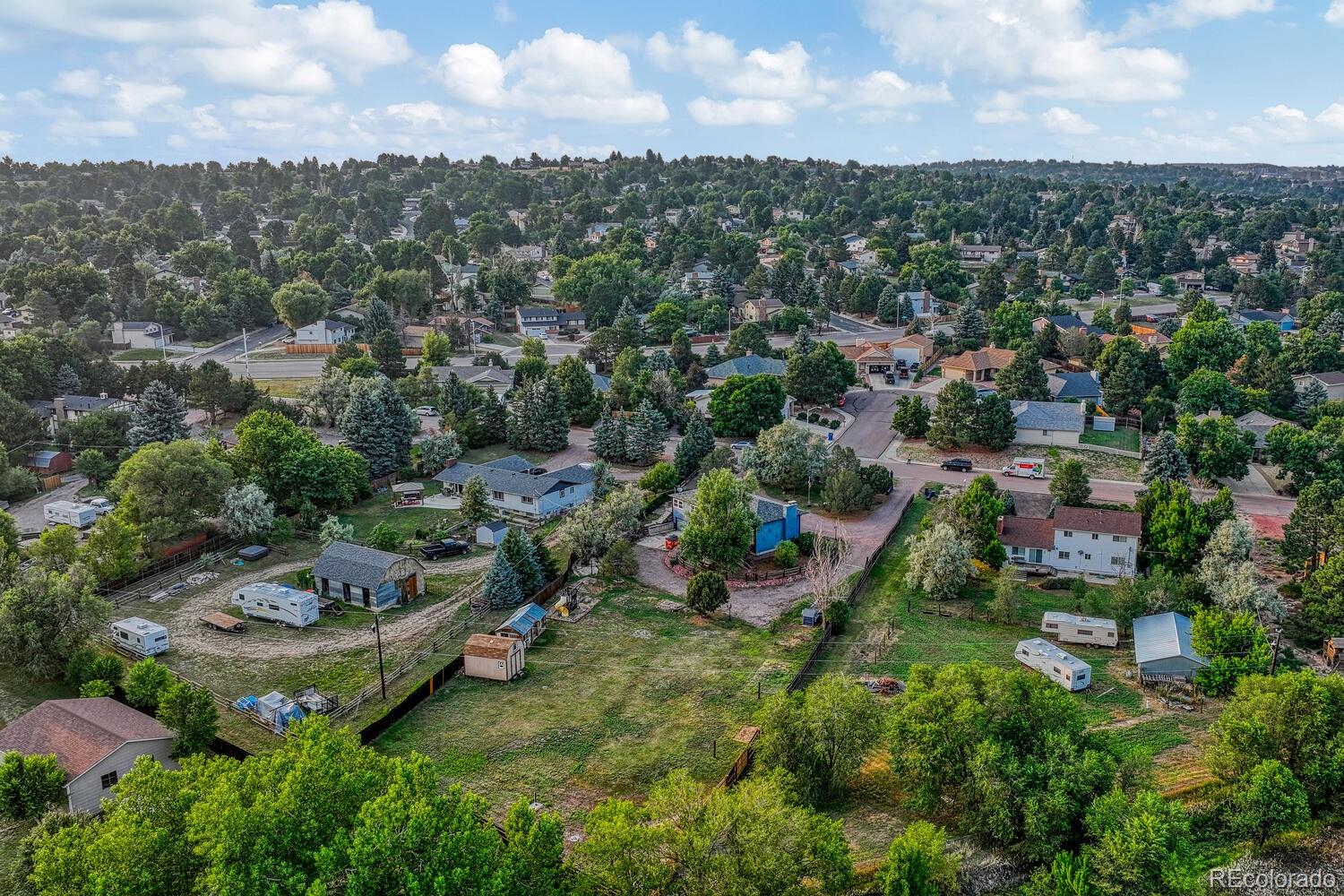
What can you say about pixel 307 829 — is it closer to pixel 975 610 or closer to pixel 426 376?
pixel 975 610

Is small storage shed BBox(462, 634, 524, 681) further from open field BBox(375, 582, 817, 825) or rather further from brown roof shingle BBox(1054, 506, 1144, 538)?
brown roof shingle BBox(1054, 506, 1144, 538)

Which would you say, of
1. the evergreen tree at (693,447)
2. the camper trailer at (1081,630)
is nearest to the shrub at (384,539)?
the evergreen tree at (693,447)

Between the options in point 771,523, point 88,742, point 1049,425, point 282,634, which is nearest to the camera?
point 88,742

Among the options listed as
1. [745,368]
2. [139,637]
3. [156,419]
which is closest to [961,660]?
[139,637]

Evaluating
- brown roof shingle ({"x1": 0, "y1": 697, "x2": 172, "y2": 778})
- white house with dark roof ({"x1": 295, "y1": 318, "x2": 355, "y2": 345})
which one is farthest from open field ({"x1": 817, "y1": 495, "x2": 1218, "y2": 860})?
white house with dark roof ({"x1": 295, "y1": 318, "x2": 355, "y2": 345})

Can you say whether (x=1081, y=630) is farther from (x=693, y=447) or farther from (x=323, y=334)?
(x=323, y=334)

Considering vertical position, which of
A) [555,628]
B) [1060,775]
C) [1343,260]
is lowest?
[555,628]

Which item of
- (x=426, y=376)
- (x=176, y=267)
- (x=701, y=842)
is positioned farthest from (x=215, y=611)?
(x=176, y=267)
